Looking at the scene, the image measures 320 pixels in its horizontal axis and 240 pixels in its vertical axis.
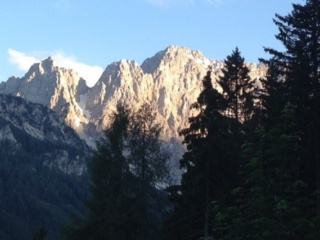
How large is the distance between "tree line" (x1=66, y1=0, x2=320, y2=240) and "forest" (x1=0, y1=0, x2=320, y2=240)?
5 cm

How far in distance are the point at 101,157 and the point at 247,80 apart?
13.0 meters

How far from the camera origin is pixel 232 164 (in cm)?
2831

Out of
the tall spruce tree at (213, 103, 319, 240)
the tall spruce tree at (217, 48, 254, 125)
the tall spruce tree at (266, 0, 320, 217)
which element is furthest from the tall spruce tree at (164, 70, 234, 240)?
the tall spruce tree at (217, 48, 254, 125)

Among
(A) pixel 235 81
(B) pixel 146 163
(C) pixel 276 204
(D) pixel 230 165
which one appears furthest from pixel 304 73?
(A) pixel 235 81

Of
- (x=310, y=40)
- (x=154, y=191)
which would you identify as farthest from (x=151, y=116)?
(x=310, y=40)

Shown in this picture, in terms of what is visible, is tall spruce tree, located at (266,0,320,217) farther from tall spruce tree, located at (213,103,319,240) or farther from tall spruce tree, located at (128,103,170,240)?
tall spruce tree, located at (128,103,170,240)

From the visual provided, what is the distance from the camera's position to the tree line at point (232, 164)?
51.0ft

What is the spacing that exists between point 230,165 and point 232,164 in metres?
0.33

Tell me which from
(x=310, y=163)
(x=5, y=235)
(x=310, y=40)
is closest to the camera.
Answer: (x=310, y=163)

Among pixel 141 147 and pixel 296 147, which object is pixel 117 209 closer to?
pixel 141 147

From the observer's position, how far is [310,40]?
25219mm

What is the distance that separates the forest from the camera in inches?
612

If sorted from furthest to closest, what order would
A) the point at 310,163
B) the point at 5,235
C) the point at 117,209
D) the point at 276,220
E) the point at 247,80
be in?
1. the point at 5,235
2. the point at 247,80
3. the point at 117,209
4. the point at 310,163
5. the point at 276,220

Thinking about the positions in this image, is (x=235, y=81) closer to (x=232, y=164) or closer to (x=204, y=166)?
(x=232, y=164)
